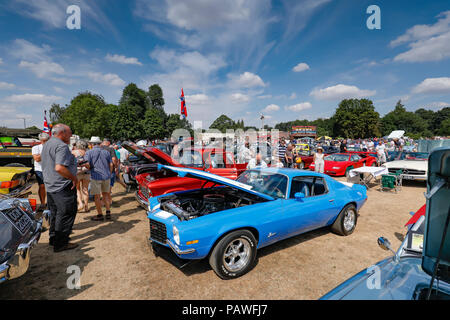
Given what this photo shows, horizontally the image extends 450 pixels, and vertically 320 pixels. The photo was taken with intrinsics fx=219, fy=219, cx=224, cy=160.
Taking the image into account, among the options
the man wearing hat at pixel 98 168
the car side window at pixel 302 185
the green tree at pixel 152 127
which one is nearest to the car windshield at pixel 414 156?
the car side window at pixel 302 185

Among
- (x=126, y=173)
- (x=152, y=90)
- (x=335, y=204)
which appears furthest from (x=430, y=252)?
(x=152, y=90)

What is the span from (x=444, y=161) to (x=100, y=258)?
4.36 m

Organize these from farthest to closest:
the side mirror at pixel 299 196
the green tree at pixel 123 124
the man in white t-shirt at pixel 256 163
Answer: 1. the green tree at pixel 123 124
2. the man in white t-shirt at pixel 256 163
3. the side mirror at pixel 299 196

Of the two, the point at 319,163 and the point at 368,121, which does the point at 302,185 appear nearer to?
the point at 319,163

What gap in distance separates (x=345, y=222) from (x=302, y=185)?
4.39 ft

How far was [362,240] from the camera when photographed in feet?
13.7

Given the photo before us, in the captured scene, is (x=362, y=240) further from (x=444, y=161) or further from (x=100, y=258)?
(x=100, y=258)

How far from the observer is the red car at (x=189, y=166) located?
5.05m

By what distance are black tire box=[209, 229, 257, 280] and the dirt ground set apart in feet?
0.40

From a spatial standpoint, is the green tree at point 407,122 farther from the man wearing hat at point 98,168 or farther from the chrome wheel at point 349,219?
the man wearing hat at point 98,168

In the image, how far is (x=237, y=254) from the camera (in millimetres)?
3047

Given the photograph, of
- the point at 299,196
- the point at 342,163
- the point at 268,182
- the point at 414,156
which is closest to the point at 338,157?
the point at 342,163

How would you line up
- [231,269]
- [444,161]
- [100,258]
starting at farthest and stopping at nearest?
[100,258] < [231,269] < [444,161]

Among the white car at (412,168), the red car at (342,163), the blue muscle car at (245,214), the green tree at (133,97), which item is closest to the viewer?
the blue muscle car at (245,214)
